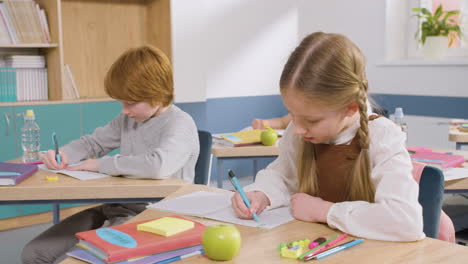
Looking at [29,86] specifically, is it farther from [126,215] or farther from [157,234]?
[157,234]

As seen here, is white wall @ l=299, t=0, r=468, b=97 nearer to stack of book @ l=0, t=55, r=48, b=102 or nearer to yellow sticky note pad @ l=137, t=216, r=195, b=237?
stack of book @ l=0, t=55, r=48, b=102

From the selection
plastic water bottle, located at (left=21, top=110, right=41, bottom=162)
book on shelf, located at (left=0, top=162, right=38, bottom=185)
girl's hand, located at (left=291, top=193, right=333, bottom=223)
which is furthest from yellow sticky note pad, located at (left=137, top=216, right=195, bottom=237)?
plastic water bottle, located at (left=21, top=110, right=41, bottom=162)

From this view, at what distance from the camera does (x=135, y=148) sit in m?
2.32

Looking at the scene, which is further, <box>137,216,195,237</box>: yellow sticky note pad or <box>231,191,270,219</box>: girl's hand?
<box>231,191,270,219</box>: girl's hand

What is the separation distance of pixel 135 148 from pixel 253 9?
3324mm

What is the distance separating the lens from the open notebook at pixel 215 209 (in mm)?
1375

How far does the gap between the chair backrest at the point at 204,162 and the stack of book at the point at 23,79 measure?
80.7 inches

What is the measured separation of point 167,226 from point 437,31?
4.13 metres

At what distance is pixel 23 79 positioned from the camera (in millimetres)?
3951

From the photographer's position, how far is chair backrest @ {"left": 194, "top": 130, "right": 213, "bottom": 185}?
2383 millimetres

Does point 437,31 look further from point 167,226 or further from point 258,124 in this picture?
point 167,226

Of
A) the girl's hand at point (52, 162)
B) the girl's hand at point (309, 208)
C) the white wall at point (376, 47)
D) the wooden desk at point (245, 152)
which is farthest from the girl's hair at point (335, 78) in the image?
the white wall at point (376, 47)

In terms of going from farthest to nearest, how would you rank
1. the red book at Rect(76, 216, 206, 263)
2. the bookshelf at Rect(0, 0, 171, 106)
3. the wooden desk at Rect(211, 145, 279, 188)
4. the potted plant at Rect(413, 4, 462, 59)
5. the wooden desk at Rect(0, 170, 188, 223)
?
the potted plant at Rect(413, 4, 462, 59), the bookshelf at Rect(0, 0, 171, 106), the wooden desk at Rect(211, 145, 279, 188), the wooden desk at Rect(0, 170, 188, 223), the red book at Rect(76, 216, 206, 263)

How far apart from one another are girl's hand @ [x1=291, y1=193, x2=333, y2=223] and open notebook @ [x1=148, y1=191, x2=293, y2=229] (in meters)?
0.03
